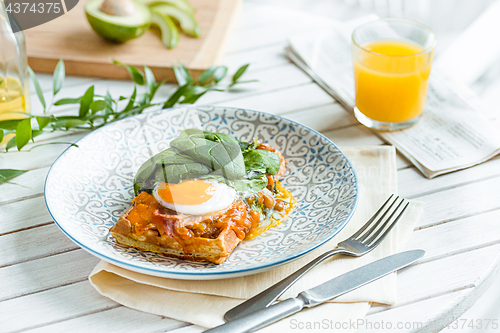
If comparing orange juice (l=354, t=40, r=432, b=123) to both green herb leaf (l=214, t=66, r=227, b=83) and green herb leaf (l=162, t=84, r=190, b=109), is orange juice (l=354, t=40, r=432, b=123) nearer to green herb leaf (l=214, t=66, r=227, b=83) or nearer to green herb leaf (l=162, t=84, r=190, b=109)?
green herb leaf (l=214, t=66, r=227, b=83)

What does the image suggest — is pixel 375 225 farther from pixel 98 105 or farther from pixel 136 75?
pixel 136 75

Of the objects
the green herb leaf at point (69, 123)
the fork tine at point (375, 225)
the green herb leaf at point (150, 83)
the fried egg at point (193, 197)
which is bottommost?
the green herb leaf at point (69, 123)

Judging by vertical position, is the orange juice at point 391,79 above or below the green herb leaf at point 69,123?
above

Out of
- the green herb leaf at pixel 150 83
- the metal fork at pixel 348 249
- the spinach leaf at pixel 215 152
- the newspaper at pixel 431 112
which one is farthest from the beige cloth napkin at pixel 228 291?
the green herb leaf at pixel 150 83

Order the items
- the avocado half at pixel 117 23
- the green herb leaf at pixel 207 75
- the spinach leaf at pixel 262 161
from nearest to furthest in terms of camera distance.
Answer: the spinach leaf at pixel 262 161 < the green herb leaf at pixel 207 75 < the avocado half at pixel 117 23

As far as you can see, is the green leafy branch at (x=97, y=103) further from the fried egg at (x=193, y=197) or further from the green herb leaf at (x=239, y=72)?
the fried egg at (x=193, y=197)

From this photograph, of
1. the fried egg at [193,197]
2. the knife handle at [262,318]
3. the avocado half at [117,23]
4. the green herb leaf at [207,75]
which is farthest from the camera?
the avocado half at [117,23]

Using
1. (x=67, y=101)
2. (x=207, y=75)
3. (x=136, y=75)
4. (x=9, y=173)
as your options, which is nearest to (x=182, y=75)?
(x=207, y=75)

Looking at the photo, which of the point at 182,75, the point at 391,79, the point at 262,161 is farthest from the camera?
the point at 182,75
